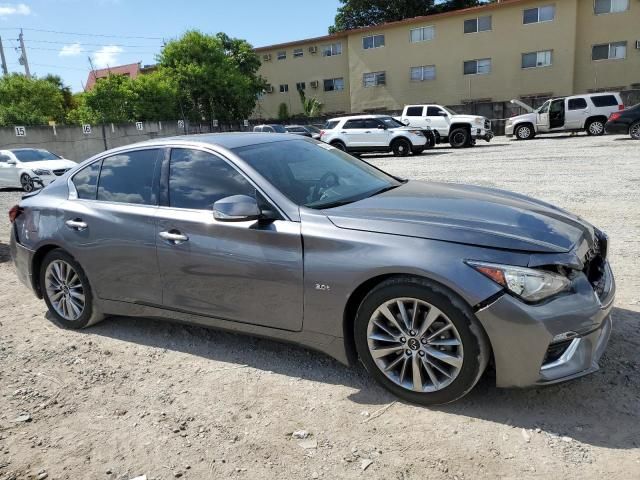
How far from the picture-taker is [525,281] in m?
2.69

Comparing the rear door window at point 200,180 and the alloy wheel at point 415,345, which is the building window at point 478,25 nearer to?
the rear door window at point 200,180

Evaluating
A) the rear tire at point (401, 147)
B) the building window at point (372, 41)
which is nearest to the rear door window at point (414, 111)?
the rear tire at point (401, 147)

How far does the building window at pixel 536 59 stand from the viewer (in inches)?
1348

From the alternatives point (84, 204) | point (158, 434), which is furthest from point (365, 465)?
point (84, 204)

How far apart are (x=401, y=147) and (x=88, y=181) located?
17.6 m

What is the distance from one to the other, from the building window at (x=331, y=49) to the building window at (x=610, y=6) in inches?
735

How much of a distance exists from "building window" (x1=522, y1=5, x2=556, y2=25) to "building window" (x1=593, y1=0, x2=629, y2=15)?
8.50ft

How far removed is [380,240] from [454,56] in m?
37.6

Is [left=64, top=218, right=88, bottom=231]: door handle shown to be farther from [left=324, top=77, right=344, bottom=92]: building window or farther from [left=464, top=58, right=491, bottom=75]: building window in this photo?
[left=324, top=77, right=344, bottom=92]: building window

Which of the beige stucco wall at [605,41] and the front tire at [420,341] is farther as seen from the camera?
the beige stucco wall at [605,41]

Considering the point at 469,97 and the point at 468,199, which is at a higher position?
the point at 469,97

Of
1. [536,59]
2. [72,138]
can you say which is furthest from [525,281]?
[536,59]

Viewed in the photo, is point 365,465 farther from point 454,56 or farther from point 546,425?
point 454,56

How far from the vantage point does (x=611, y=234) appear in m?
6.31
